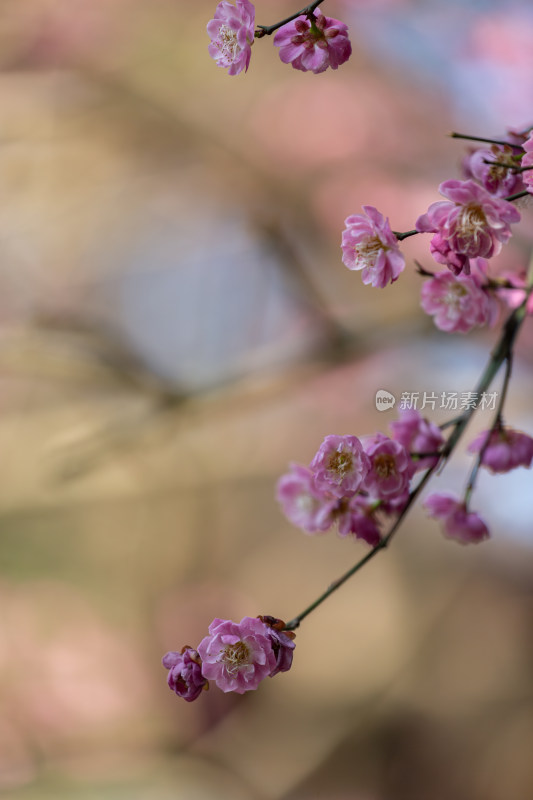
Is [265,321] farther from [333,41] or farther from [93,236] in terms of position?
[333,41]

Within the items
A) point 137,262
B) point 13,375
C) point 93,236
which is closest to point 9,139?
point 93,236

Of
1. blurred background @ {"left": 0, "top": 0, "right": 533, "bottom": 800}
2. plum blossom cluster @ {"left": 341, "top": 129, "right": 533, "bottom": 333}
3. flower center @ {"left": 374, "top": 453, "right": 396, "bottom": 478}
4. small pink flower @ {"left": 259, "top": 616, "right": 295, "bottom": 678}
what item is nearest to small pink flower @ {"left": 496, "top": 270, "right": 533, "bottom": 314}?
plum blossom cluster @ {"left": 341, "top": 129, "right": 533, "bottom": 333}

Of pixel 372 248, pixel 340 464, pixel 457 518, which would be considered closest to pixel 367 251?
pixel 372 248

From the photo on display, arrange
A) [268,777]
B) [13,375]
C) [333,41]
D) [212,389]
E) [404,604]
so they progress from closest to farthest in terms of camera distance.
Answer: [333,41] < [212,389] < [268,777] < [404,604] < [13,375]

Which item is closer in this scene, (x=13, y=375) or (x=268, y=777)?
(x=268, y=777)

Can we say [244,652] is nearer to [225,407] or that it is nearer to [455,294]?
[455,294]

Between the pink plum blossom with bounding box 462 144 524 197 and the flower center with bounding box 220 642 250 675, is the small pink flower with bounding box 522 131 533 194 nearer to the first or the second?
the pink plum blossom with bounding box 462 144 524 197

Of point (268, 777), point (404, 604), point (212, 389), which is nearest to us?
point (212, 389)
